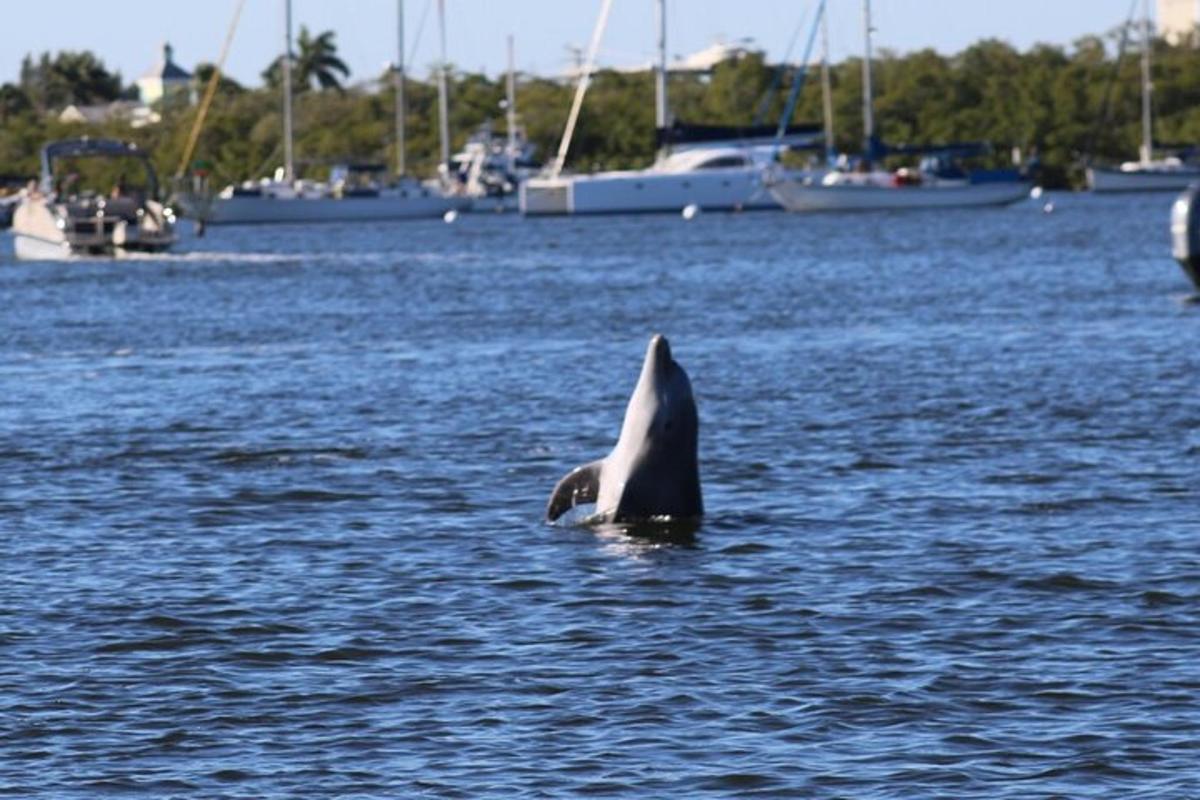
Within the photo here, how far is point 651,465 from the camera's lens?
67.9ft

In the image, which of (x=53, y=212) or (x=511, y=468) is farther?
(x=53, y=212)

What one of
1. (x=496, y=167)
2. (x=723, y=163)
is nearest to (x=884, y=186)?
(x=723, y=163)

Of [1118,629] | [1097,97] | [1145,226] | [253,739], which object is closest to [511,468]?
[1118,629]

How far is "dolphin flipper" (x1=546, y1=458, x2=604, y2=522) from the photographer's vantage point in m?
21.0

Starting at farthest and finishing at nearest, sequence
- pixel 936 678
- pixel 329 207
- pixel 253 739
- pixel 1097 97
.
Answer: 1. pixel 1097 97
2. pixel 329 207
3. pixel 936 678
4. pixel 253 739

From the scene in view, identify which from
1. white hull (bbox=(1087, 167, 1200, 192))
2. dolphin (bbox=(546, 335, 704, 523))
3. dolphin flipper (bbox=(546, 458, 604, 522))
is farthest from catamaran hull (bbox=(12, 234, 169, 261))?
white hull (bbox=(1087, 167, 1200, 192))

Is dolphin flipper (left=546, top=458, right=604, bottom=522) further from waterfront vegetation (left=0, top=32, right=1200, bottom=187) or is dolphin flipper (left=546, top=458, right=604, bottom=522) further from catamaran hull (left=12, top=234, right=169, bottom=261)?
waterfront vegetation (left=0, top=32, right=1200, bottom=187)

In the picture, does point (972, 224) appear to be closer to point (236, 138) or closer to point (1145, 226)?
point (1145, 226)

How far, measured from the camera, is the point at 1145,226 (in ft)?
339

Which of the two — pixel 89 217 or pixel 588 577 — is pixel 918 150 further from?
pixel 588 577

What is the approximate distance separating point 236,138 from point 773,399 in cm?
16509

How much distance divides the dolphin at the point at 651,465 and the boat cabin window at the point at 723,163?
11822cm

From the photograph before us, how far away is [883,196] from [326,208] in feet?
95.2

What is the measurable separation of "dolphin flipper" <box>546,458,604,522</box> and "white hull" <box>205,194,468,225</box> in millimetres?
118292
